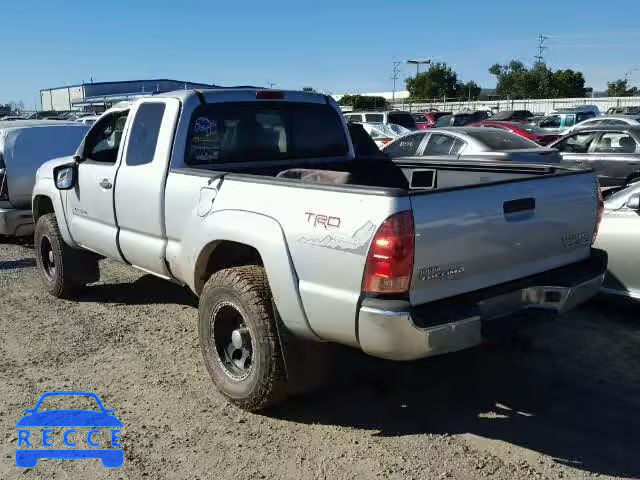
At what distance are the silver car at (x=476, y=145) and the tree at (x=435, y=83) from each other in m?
79.6

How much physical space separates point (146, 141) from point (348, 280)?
250cm

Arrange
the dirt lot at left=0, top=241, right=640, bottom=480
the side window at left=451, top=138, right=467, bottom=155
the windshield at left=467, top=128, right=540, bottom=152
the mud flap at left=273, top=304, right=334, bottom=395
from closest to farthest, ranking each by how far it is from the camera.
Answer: the dirt lot at left=0, top=241, right=640, bottom=480 < the mud flap at left=273, top=304, right=334, bottom=395 < the windshield at left=467, top=128, right=540, bottom=152 < the side window at left=451, top=138, right=467, bottom=155

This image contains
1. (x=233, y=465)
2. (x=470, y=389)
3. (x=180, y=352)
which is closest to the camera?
(x=233, y=465)

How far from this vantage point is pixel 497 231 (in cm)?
362

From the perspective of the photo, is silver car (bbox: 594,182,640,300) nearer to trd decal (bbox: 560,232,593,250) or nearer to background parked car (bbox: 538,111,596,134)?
trd decal (bbox: 560,232,593,250)

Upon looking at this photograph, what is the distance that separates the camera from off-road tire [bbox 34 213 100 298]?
21.0 feet

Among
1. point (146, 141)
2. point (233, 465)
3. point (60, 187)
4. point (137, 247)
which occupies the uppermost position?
point (146, 141)

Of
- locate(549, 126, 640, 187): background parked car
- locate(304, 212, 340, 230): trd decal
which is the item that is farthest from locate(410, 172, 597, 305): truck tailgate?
locate(549, 126, 640, 187): background parked car

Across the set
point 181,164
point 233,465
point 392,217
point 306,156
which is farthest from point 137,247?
point 392,217

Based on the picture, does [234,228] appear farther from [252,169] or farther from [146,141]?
[146,141]

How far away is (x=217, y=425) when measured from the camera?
4012mm

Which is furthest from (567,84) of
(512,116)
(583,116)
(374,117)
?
(374,117)

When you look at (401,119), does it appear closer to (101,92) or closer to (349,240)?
(101,92)

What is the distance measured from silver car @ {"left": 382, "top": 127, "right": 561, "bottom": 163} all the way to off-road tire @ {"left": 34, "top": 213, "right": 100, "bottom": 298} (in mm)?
5846
